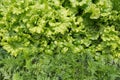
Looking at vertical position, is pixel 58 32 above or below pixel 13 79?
above

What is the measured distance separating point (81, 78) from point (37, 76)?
52 cm

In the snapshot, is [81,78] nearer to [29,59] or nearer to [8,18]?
[29,59]

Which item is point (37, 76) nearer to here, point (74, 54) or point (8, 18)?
point (74, 54)

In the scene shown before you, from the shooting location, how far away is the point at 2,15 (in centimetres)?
419

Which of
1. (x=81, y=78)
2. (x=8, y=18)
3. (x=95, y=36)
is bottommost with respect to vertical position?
(x=81, y=78)

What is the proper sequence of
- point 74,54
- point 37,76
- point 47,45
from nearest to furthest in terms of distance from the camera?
point 37,76, point 74,54, point 47,45

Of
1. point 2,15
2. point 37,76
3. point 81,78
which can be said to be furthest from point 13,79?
point 2,15

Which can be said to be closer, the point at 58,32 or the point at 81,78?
the point at 81,78

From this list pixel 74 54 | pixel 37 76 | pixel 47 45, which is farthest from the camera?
pixel 47 45

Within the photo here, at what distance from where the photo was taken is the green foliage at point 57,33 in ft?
12.5

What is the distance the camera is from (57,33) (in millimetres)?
3924

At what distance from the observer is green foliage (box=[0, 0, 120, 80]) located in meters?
3.82

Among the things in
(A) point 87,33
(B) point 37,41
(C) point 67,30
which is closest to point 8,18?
(B) point 37,41

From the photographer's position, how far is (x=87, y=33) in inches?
161
